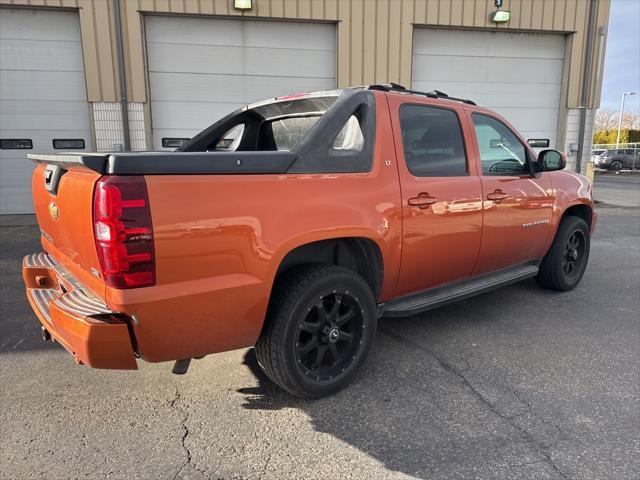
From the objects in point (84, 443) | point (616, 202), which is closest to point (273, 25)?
point (84, 443)

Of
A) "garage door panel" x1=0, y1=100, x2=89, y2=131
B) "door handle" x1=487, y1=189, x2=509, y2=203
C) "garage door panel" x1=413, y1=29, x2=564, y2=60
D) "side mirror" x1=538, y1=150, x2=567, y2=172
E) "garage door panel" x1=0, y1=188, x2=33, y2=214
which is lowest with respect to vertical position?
"garage door panel" x1=0, y1=188, x2=33, y2=214

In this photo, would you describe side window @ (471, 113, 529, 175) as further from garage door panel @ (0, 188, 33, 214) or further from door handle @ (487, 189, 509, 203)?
garage door panel @ (0, 188, 33, 214)

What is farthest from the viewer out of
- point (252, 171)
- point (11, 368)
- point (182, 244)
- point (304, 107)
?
point (304, 107)

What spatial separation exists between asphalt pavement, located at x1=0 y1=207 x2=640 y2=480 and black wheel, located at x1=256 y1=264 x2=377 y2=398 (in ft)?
0.55

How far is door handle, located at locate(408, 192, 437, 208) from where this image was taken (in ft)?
10.3

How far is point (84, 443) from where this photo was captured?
8.00 ft

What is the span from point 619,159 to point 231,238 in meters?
36.7

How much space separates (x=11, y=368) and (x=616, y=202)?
14.8 m

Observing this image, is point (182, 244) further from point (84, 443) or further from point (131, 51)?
point (131, 51)

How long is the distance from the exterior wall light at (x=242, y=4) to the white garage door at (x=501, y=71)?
3.72 metres

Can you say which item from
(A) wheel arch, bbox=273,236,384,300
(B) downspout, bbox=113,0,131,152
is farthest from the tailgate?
(B) downspout, bbox=113,0,131,152

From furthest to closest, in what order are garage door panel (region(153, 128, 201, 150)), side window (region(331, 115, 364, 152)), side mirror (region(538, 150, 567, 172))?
garage door panel (region(153, 128, 201, 150)) < side mirror (region(538, 150, 567, 172)) < side window (region(331, 115, 364, 152))

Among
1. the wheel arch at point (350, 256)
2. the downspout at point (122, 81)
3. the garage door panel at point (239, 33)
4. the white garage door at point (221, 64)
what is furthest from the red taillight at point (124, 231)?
the garage door panel at point (239, 33)

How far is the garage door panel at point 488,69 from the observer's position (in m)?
10.8
